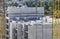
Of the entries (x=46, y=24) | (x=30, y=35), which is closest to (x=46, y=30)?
(x=46, y=24)

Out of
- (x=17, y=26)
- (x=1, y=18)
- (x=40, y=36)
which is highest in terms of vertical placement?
(x=1, y=18)

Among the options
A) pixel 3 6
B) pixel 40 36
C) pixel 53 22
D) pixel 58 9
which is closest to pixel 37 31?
pixel 40 36

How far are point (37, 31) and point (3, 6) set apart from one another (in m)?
0.68

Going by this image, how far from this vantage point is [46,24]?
8.00 feet

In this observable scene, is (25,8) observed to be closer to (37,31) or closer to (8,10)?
(8,10)

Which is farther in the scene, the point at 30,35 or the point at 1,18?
the point at 30,35

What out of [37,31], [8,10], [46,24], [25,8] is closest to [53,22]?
[46,24]

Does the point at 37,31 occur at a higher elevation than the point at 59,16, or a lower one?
lower

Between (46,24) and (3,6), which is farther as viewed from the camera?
(46,24)

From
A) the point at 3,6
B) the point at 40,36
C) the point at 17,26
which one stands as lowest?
the point at 40,36

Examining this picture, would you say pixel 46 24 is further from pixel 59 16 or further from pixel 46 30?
pixel 59 16

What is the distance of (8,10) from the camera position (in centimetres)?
235

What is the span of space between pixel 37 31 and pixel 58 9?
49cm

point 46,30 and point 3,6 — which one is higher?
point 3,6
